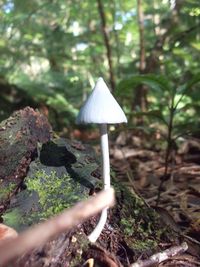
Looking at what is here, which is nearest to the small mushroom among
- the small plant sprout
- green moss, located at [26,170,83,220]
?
green moss, located at [26,170,83,220]

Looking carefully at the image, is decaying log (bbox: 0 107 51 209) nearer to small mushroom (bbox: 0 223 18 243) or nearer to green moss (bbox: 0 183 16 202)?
green moss (bbox: 0 183 16 202)

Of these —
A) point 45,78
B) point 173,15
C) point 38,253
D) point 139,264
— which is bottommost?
point 139,264

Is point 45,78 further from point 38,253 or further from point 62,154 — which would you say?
point 38,253

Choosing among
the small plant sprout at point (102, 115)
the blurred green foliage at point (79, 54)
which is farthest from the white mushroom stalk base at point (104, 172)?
the blurred green foliage at point (79, 54)

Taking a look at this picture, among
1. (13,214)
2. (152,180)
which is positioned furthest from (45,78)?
(13,214)

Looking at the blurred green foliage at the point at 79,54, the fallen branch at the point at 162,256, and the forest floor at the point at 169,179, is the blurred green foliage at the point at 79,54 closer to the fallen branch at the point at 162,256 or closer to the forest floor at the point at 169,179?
the forest floor at the point at 169,179

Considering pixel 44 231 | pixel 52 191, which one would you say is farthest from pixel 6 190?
pixel 44 231
